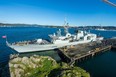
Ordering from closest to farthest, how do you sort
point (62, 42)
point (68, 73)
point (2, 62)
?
point (68, 73) → point (2, 62) → point (62, 42)

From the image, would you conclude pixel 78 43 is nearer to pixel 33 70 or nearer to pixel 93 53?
pixel 93 53

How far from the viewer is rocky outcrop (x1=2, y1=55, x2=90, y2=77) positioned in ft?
107

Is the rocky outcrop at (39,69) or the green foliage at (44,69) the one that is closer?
the green foliage at (44,69)

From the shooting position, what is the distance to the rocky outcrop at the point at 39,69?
107ft

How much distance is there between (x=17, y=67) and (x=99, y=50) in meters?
41.4

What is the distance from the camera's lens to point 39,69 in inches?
1439

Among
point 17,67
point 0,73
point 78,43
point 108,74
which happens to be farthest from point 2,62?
point 78,43

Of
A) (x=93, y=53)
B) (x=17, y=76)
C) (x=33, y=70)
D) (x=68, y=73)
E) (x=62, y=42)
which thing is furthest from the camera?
(x=62, y=42)

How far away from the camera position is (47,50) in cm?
6850

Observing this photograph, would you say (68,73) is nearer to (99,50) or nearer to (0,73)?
(0,73)

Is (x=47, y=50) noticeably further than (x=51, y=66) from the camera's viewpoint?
Yes

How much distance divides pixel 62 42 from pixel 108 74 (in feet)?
108

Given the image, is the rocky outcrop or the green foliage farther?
the rocky outcrop

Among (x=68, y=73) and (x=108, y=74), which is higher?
(x=68, y=73)
